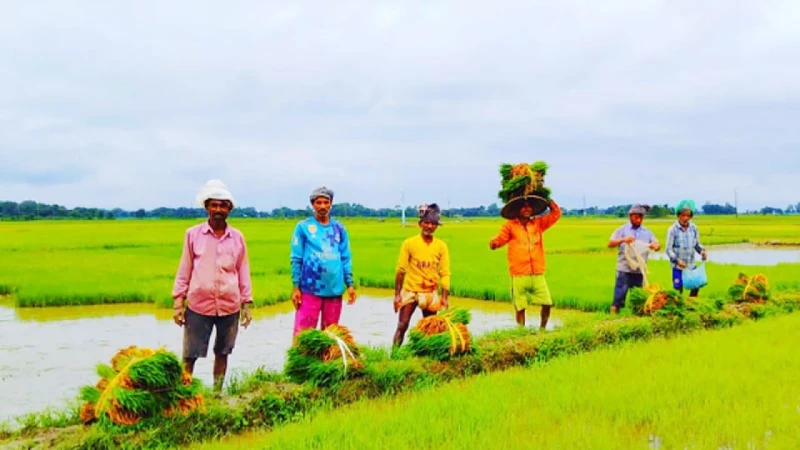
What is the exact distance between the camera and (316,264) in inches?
185

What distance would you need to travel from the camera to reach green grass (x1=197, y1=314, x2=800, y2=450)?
3.27 meters

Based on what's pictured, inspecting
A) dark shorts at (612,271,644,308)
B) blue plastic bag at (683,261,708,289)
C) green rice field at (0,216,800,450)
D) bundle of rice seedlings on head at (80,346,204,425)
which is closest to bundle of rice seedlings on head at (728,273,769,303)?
green rice field at (0,216,800,450)

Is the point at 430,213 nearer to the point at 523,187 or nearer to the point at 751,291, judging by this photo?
the point at 523,187

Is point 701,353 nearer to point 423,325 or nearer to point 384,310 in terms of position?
point 423,325

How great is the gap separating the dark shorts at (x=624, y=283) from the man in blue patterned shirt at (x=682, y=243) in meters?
0.74

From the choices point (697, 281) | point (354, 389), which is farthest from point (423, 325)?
point (697, 281)

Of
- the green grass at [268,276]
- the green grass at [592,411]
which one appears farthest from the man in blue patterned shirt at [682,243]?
the green grass at [592,411]

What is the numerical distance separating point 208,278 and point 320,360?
2.93 feet

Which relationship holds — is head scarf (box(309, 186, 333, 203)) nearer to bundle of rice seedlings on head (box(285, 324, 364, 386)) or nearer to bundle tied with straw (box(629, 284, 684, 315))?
bundle of rice seedlings on head (box(285, 324, 364, 386))

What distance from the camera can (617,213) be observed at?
103250 mm

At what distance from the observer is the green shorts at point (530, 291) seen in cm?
590

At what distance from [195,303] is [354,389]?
45.9 inches

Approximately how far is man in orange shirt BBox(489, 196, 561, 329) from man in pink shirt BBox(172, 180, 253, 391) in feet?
8.74

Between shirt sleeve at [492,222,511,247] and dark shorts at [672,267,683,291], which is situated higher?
shirt sleeve at [492,222,511,247]
